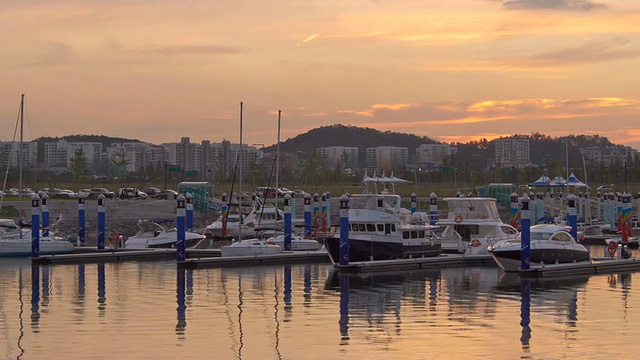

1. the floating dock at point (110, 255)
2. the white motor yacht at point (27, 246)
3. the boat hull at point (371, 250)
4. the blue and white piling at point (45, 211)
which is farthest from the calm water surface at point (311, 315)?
the blue and white piling at point (45, 211)

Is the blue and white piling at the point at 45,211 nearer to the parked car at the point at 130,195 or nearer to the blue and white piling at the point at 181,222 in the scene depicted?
the blue and white piling at the point at 181,222

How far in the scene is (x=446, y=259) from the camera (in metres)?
49.9

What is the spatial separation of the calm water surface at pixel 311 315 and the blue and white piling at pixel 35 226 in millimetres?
2815

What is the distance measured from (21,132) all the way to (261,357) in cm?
4545

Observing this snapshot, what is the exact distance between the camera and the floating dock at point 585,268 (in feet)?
145

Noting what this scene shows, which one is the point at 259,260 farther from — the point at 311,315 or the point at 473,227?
the point at 311,315

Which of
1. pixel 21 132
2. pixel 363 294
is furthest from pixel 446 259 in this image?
pixel 21 132

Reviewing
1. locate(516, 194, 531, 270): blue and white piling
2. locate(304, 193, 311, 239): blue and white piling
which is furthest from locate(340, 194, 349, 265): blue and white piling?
locate(304, 193, 311, 239): blue and white piling

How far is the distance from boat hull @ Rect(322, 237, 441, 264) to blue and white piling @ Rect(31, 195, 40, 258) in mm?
14165

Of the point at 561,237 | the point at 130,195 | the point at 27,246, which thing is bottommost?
the point at 27,246

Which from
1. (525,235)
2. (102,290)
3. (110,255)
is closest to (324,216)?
(110,255)

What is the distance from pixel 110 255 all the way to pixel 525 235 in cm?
2196

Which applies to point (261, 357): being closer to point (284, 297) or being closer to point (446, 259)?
point (284, 297)

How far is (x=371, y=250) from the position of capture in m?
48.0
